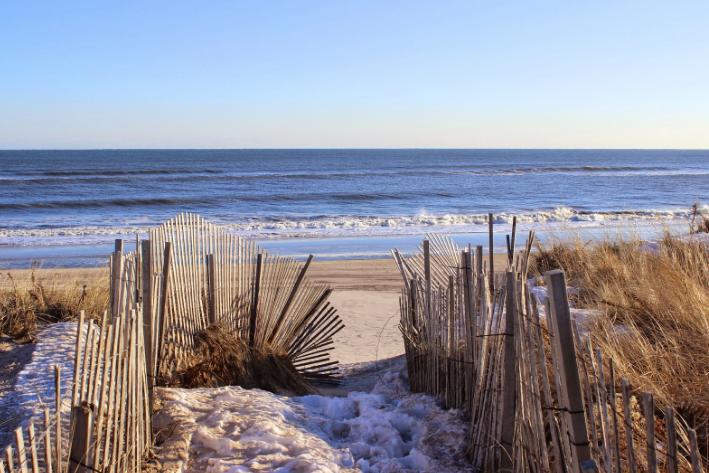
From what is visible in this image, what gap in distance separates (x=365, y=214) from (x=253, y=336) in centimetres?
2192

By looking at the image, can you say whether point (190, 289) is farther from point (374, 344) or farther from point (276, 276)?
point (374, 344)

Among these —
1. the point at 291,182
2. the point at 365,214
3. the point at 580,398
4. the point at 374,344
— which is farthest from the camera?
the point at 291,182

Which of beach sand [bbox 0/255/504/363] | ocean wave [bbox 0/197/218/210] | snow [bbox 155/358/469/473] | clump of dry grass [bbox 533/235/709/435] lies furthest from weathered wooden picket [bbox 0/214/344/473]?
ocean wave [bbox 0/197/218/210]

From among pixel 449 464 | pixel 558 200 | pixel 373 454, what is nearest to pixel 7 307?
pixel 373 454

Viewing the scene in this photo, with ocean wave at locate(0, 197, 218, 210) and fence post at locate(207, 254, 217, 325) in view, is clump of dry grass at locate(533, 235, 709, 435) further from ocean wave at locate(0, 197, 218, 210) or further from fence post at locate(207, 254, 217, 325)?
ocean wave at locate(0, 197, 218, 210)

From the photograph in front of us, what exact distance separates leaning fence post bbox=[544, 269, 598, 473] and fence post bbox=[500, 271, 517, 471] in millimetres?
880

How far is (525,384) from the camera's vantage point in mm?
3256

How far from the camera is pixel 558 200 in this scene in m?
34.8

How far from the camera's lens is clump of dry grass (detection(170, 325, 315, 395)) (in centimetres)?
588

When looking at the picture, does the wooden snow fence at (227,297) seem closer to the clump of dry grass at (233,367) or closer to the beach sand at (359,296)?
the clump of dry grass at (233,367)

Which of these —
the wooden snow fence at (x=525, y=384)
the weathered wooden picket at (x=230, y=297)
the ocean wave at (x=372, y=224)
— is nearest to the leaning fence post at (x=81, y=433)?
the wooden snow fence at (x=525, y=384)

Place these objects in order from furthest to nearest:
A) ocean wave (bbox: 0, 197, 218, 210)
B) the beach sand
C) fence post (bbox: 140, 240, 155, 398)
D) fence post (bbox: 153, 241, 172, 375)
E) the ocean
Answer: ocean wave (bbox: 0, 197, 218, 210)
the ocean
the beach sand
fence post (bbox: 153, 241, 172, 375)
fence post (bbox: 140, 240, 155, 398)

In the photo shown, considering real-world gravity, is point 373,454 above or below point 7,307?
below

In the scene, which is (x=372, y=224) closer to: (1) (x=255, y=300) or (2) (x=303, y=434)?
(1) (x=255, y=300)
